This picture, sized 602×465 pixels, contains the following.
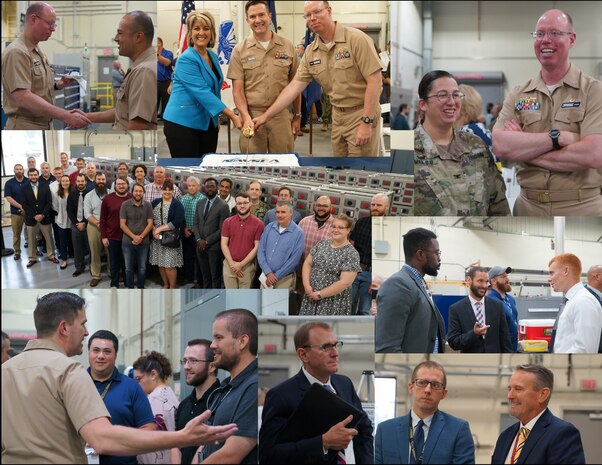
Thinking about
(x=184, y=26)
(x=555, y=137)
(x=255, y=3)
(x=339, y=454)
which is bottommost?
(x=339, y=454)

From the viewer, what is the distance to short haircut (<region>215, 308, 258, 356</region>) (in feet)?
16.5

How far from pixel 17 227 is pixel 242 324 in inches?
56.8

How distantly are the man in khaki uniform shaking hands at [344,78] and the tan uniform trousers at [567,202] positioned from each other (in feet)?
3.05

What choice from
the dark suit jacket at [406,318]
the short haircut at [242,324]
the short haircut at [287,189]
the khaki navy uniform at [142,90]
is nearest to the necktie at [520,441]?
the dark suit jacket at [406,318]

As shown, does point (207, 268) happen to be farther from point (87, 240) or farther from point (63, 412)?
point (63, 412)

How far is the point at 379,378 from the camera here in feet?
16.5

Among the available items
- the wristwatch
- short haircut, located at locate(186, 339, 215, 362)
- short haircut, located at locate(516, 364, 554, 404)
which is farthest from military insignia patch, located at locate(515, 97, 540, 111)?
short haircut, located at locate(186, 339, 215, 362)

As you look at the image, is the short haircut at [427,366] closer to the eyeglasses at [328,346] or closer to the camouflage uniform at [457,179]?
the eyeglasses at [328,346]

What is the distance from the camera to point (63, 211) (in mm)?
5172

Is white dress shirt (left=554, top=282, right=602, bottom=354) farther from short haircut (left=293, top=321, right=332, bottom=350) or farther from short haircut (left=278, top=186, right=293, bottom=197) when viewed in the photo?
short haircut (left=278, top=186, right=293, bottom=197)

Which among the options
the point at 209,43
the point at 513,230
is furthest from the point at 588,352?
the point at 209,43

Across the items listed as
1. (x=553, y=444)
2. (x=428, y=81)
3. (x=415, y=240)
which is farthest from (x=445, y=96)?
(x=553, y=444)

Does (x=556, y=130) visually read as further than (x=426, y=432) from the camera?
No

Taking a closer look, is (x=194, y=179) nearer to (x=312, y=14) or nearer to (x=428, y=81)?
(x=312, y=14)
